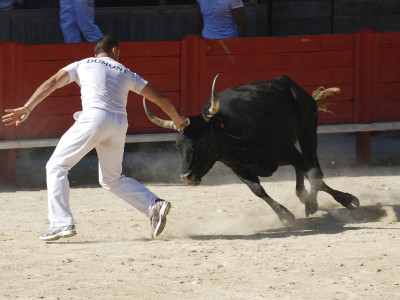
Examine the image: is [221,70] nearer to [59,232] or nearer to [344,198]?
[344,198]

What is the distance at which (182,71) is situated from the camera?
30.3 feet

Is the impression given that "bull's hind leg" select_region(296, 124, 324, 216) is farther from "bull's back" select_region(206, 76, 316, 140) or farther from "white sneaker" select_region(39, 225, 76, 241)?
"white sneaker" select_region(39, 225, 76, 241)

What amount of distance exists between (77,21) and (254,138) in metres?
3.30

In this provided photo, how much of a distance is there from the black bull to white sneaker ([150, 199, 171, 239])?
299 millimetres

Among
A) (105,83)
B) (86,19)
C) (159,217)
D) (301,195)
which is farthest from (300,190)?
(86,19)

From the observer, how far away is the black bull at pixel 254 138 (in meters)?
6.79

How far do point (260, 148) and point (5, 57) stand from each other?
9.21 ft

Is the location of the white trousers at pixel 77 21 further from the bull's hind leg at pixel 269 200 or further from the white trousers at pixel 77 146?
the white trousers at pixel 77 146

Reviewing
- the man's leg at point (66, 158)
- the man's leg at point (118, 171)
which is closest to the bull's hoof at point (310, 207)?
the man's leg at point (118, 171)

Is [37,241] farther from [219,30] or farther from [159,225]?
[219,30]

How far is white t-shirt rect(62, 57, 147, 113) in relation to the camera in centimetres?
628

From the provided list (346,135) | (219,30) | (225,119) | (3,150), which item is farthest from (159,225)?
(346,135)

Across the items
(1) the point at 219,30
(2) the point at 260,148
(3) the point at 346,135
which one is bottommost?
(3) the point at 346,135

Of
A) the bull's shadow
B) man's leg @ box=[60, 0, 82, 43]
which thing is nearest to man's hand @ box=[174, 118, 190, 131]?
the bull's shadow
